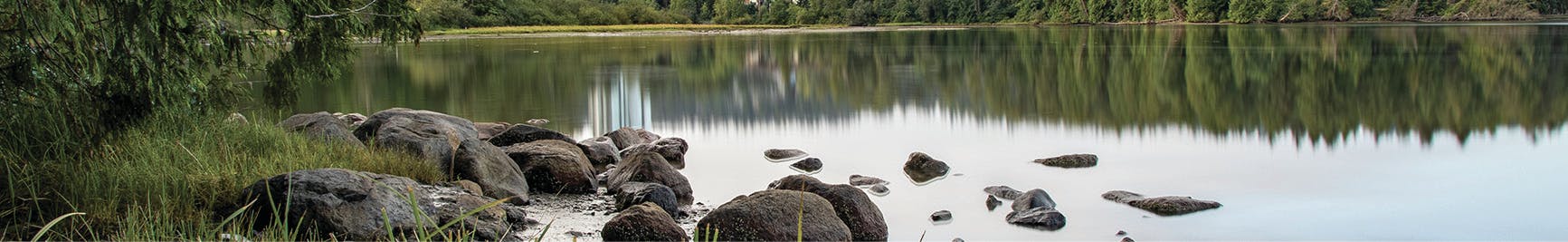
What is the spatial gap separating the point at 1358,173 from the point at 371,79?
19162 millimetres

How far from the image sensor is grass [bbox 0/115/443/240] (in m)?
5.52

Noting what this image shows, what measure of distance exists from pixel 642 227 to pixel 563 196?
2189 millimetres

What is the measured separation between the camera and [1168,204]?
8203mm

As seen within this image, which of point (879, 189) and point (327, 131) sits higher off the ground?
point (327, 131)

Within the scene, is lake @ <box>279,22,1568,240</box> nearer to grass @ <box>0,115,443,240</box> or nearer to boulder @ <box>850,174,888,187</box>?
boulder @ <box>850,174,888,187</box>

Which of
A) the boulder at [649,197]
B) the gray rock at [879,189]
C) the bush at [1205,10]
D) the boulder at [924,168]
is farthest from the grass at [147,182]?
the bush at [1205,10]

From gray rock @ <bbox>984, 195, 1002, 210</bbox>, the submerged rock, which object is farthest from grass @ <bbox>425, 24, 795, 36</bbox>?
gray rock @ <bbox>984, 195, 1002, 210</bbox>

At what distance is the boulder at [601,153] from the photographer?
11.1 metres

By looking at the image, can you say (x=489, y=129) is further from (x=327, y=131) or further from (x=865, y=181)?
(x=865, y=181)

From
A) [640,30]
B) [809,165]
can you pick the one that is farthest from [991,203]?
[640,30]

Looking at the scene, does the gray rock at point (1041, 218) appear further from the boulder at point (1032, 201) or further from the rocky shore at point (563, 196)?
the boulder at point (1032, 201)

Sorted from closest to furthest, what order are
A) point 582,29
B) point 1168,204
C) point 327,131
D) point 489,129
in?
1. point 1168,204
2. point 327,131
3. point 489,129
4. point 582,29

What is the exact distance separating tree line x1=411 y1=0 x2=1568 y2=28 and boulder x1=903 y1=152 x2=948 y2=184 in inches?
1831

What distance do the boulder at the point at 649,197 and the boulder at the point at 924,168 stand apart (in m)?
2.69
